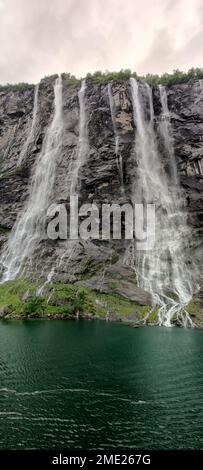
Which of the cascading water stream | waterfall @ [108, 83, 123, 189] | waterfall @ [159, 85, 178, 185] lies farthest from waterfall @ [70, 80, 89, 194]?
waterfall @ [159, 85, 178, 185]

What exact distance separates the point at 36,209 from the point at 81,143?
821 inches

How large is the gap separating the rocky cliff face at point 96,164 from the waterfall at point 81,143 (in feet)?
3.39

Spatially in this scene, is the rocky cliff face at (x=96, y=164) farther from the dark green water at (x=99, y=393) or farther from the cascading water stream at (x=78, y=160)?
the dark green water at (x=99, y=393)

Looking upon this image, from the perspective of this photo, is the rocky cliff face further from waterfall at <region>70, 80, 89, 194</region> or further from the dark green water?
the dark green water

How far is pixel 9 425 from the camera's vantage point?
15516 mm

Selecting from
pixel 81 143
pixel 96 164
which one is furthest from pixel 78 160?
pixel 81 143

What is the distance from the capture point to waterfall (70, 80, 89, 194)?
272ft

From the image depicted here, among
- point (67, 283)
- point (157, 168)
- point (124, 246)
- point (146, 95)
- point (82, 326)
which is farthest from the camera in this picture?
point (146, 95)

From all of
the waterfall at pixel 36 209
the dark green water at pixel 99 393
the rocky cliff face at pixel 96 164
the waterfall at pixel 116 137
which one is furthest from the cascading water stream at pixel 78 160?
the dark green water at pixel 99 393

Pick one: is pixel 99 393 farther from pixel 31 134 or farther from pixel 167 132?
pixel 31 134

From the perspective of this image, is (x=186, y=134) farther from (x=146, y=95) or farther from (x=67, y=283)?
(x=67, y=283)

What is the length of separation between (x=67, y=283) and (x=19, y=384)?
4339 cm

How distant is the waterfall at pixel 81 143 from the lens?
83000 millimetres

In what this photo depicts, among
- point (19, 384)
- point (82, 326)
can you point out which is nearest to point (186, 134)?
point (82, 326)
